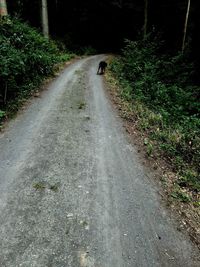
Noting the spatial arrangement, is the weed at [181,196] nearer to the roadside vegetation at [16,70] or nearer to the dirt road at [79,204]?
the dirt road at [79,204]

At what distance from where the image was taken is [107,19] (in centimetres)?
4197

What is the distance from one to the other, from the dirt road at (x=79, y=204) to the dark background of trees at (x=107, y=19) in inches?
948

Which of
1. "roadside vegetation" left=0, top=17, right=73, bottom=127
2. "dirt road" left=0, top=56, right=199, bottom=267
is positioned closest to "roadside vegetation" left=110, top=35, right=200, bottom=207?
"dirt road" left=0, top=56, right=199, bottom=267

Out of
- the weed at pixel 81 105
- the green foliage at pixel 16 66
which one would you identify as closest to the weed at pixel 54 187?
the green foliage at pixel 16 66

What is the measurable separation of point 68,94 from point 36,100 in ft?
6.05

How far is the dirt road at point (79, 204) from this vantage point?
4051mm

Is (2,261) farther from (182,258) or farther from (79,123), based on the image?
(79,123)

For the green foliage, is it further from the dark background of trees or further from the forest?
the dark background of trees

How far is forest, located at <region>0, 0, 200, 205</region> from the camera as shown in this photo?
8.59 m

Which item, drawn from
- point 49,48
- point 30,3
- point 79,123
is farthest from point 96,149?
point 30,3

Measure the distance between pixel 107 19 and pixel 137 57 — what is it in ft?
86.3

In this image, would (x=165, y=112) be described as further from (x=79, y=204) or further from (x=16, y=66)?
(x=79, y=204)

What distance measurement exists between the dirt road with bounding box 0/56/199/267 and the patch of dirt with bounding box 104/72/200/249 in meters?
0.19

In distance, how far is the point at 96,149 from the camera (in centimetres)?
743
